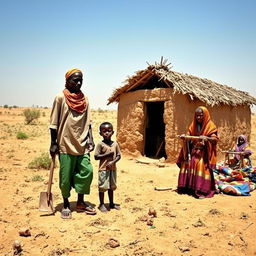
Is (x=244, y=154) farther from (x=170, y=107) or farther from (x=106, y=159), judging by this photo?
(x=106, y=159)

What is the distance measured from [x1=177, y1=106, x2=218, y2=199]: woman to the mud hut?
2.59 metres

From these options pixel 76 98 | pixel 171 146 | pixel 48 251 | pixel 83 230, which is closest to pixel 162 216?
pixel 83 230

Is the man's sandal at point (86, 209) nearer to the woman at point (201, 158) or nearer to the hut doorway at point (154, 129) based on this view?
the woman at point (201, 158)

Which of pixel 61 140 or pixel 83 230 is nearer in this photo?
pixel 83 230

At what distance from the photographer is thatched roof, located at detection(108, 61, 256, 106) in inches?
316

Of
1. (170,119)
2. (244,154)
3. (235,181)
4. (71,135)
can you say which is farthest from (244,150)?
(71,135)

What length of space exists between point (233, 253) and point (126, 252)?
3.89ft

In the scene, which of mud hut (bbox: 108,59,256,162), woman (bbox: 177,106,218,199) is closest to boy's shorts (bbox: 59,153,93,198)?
woman (bbox: 177,106,218,199)

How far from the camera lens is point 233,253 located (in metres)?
3.08

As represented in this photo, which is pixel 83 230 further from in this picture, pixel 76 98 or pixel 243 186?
pixel 243 186

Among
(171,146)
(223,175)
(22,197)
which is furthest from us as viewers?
(171,146)

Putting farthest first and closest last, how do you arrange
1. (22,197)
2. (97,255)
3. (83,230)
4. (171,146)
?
(171,146), (22,197), (83,230), (97,255)

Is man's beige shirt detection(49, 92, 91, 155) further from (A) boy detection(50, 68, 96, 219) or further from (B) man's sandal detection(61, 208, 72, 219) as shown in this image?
(B) man's sandal detection(61, 208, 72, 219)

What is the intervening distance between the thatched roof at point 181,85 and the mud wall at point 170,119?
0.30 m
